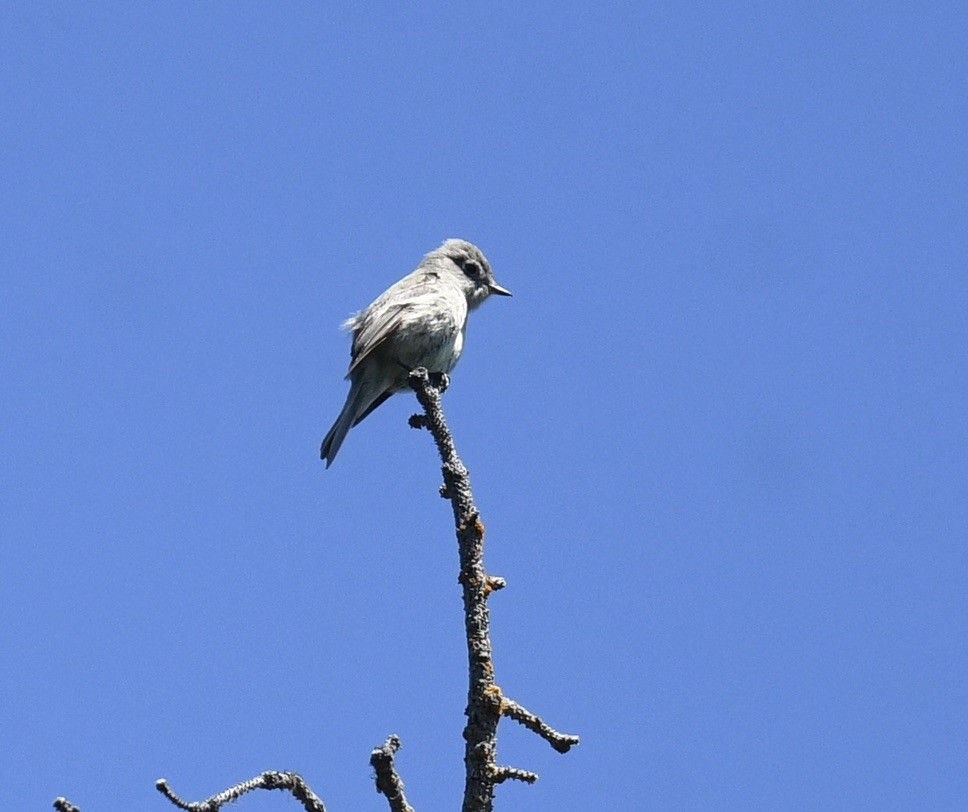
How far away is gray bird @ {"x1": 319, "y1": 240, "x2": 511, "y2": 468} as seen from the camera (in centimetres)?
719

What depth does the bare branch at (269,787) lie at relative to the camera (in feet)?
8.70

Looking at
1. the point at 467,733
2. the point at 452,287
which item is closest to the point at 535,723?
the point at 467,733

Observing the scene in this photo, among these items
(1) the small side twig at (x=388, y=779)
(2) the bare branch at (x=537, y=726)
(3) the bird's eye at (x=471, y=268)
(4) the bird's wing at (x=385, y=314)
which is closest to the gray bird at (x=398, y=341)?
(4) the bird's wing at (x=385, y=314)

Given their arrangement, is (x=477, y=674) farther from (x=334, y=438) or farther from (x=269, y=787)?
(x=334, y=438)

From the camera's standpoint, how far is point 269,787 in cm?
270

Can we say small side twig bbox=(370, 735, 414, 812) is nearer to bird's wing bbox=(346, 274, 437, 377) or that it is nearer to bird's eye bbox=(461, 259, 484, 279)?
bird's wing bbox=(346, 274, 437, 377)

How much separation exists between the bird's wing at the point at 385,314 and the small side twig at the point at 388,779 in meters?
4.57

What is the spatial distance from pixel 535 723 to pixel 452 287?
492cm

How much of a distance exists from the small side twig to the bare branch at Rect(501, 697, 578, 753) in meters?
0.43

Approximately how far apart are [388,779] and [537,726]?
60 centimetres

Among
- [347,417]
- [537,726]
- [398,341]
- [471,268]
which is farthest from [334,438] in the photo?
[537,726]

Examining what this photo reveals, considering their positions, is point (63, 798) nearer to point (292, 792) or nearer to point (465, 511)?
point (292, 792)

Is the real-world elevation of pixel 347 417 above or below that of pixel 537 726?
above

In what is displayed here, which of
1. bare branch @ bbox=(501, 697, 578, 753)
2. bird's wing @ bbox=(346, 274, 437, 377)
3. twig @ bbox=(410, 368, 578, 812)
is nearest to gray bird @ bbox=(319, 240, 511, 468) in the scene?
bird's wing @ bbox=(346, 274, 437, 377)
